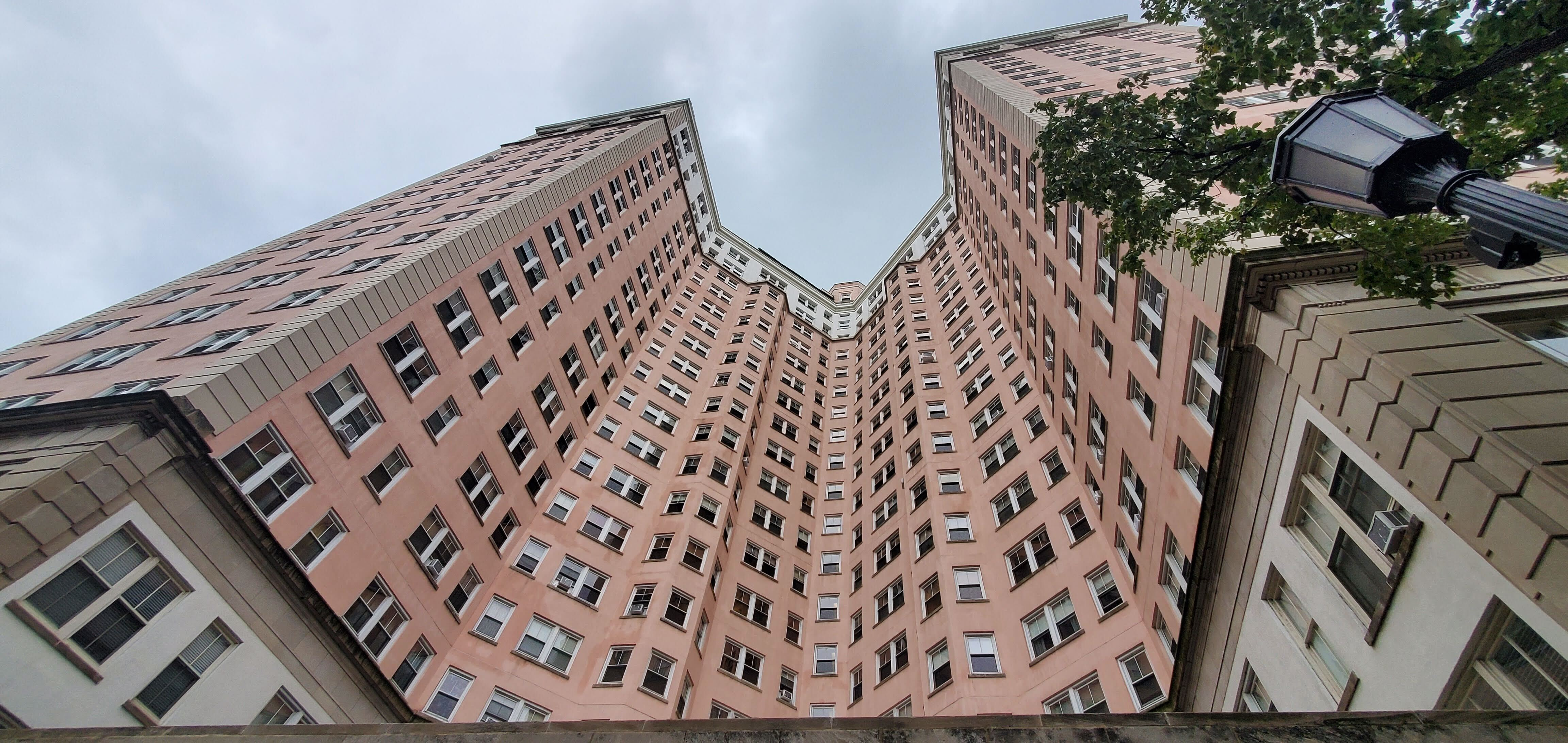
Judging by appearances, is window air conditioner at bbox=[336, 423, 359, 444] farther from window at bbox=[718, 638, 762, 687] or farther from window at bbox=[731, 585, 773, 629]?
window at bbox=[731, 585, 773, 629]

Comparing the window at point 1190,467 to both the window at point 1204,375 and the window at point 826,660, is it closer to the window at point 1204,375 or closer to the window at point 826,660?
the window at point 1204,375

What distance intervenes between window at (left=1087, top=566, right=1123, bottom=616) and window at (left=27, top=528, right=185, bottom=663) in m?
27.3

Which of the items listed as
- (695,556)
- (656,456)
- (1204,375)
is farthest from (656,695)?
(1204,375)

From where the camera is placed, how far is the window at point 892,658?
1110 inches

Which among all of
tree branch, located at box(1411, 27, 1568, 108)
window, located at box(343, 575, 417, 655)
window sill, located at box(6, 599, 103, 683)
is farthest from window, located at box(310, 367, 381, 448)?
tree branch, located at box(1411, 27, 1568, 108)

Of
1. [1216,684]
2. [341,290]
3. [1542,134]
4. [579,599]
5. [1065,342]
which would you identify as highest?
[1542,134]

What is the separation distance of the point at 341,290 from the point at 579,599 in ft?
48.9

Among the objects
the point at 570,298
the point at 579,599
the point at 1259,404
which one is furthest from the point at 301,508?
the point at 1259,404

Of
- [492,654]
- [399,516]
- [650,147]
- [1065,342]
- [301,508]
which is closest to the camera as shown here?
[301,508]

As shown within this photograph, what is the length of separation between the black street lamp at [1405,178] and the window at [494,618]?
27.1 meters

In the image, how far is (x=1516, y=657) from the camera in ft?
32.6

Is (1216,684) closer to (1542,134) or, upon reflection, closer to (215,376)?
(1542,134)

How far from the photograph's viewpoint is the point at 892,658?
2895 cm

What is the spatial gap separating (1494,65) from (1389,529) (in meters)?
7.55
